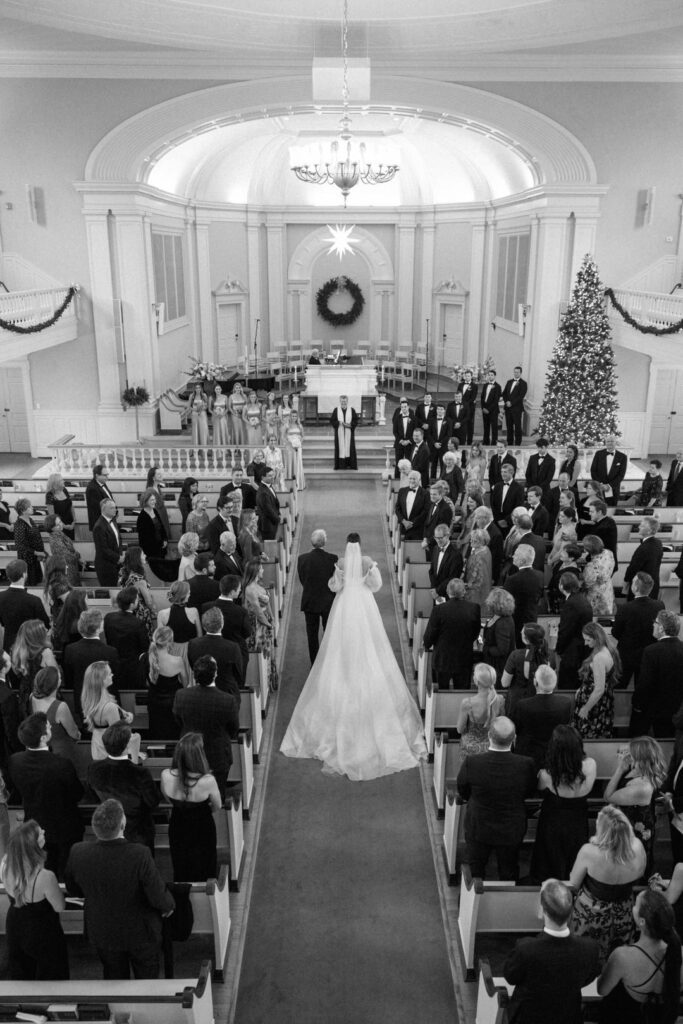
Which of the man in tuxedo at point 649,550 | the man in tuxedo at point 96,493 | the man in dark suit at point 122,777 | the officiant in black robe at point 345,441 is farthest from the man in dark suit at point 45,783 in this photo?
the officiant in black robe at point 345,441

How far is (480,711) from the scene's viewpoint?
18.6 feet

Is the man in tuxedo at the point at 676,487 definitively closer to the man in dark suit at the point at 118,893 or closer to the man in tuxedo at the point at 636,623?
the man in tuxedo at the point at 636,623

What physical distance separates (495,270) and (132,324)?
9643mm

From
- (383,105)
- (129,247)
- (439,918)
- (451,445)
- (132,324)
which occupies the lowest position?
(439,918)

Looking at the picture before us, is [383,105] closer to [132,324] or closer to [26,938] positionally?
[132,324]

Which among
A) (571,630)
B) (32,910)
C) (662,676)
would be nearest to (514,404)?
(571,630)

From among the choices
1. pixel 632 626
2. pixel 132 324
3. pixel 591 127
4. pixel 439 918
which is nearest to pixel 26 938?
pixel 439 918

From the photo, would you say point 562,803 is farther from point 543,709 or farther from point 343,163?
point 343,163

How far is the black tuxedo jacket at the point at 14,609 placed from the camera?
715cm

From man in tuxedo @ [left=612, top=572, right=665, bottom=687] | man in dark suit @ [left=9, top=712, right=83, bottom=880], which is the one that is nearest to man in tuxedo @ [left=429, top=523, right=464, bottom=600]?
man in tuxedo @ [left=612, top=572, right=665, bottom=687]

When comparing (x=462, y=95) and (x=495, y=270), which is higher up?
(x=462, y=95)

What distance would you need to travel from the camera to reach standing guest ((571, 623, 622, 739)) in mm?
6098

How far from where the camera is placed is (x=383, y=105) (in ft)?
55.4

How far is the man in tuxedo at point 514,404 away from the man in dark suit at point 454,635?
9940 millimetres
